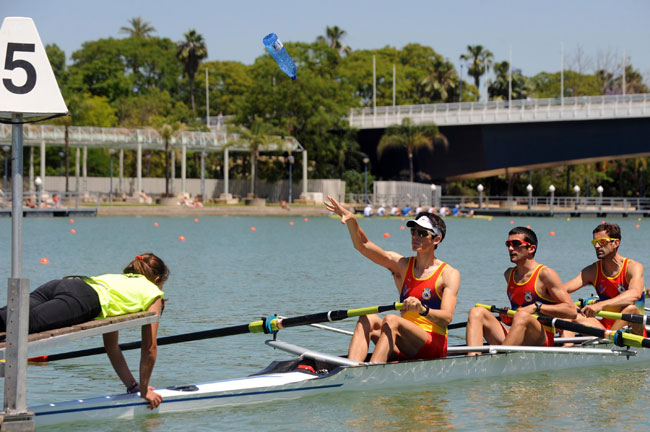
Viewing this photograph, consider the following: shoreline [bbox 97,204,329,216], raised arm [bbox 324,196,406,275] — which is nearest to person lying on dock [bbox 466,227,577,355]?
raised arm [bbox 324,196,406,275]

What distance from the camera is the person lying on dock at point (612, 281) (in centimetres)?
1162

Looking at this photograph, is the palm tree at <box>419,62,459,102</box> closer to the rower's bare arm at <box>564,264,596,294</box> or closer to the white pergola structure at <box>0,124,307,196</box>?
the white pergola structure at <box>0,124,307,196</box>

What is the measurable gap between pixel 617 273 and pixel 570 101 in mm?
61751

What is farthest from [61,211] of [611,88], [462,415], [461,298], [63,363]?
[611,88]

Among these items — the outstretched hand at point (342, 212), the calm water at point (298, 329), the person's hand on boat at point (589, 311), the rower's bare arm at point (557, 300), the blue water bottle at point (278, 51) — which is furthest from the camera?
the blue water bottle at point (278, 51)

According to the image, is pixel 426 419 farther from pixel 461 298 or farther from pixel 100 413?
pixel 461 298

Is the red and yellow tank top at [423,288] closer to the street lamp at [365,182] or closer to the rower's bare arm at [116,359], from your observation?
the rower's bare arm at [116,359]

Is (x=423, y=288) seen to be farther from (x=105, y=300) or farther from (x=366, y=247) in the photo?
(x=105, y=300)

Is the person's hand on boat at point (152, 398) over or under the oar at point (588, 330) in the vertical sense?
under

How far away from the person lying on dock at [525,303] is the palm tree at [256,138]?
211 feet

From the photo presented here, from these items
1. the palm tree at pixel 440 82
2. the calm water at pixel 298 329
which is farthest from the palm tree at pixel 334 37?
the calm water at pixel 298 329

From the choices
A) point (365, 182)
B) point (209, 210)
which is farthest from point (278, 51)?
point (365, 182)

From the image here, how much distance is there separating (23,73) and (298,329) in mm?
9152

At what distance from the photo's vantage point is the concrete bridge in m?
70.0
